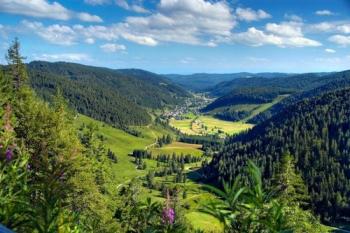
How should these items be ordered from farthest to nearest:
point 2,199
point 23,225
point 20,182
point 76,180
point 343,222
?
point 343,222
point 76,180
point 20,182
point 2,199
point 23,225

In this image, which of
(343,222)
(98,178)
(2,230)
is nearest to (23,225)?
(2,230)

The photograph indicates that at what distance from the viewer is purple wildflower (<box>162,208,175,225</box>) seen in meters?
8.70

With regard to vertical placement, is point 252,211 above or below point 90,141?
above

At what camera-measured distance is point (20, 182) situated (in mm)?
10133

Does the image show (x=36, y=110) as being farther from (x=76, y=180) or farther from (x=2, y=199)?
(x=2, y=199)

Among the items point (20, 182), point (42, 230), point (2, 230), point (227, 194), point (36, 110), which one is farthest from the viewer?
point (36, 110)

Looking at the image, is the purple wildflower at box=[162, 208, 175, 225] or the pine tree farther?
the pine tree

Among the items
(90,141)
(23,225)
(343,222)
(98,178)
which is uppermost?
(23,225)

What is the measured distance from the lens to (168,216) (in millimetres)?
8773

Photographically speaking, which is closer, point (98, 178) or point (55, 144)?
point (55, 144)

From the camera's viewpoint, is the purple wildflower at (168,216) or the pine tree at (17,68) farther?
the pine tree at (17,68)

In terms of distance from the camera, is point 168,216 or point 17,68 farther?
point 17,68

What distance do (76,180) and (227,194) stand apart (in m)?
45.9

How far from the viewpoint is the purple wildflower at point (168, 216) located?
28.6 ft
